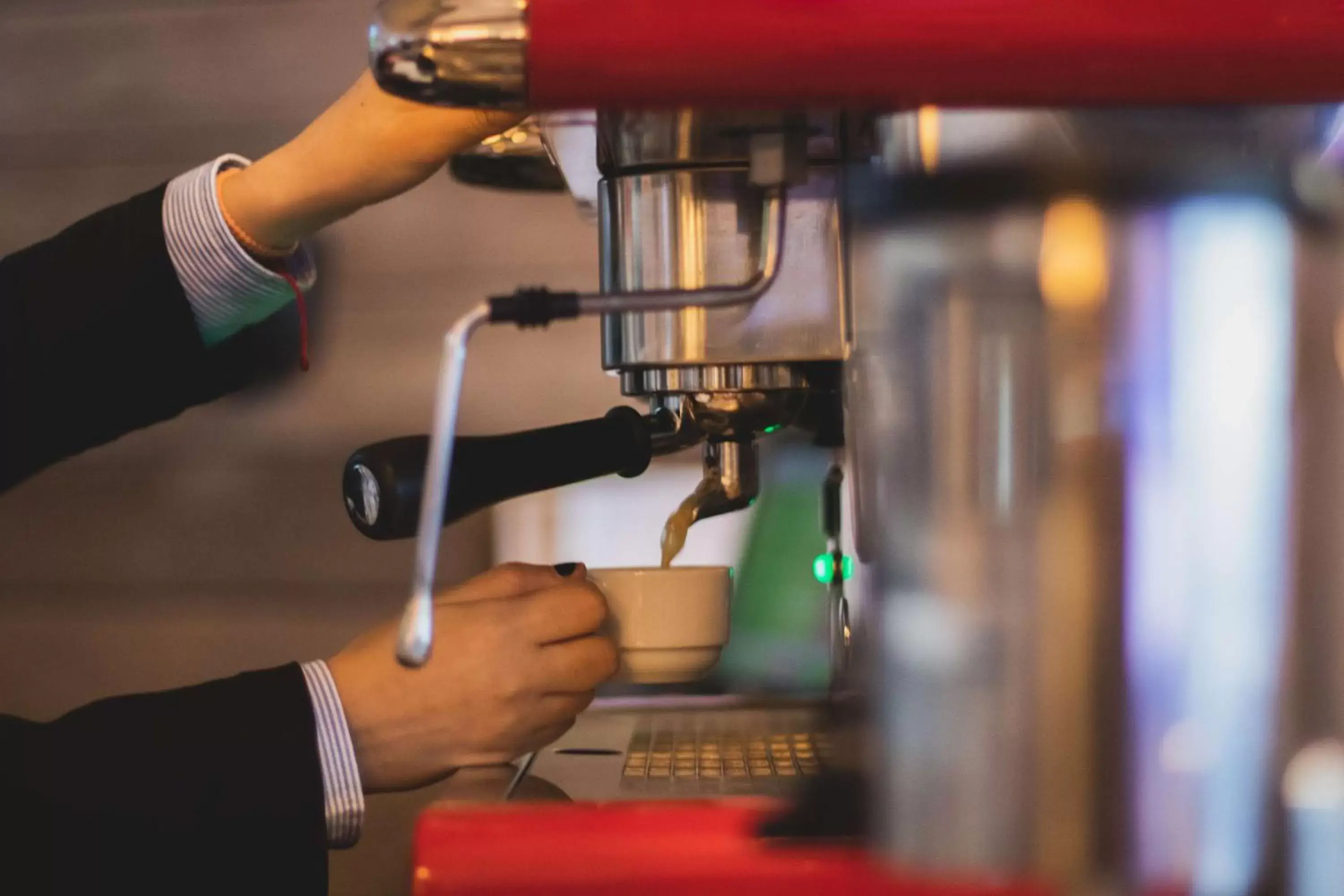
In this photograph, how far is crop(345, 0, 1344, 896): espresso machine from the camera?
0.37 metres

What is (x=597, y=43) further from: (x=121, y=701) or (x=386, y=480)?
(x=121, y=701)

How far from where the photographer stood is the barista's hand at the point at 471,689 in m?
0.55

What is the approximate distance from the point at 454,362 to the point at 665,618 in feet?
0.72

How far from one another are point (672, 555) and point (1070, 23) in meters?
0.36

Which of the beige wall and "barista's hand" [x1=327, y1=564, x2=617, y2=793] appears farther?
the beige wall

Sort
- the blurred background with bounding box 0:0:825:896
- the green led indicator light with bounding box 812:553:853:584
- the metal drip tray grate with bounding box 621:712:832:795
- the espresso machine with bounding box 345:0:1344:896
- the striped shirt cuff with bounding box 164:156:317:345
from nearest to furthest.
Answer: the espresso machine with bounding box 345:0:1344:896, the metal drip tray grate with bounding box 621:712:832:795, the green led indicator light with bounding box 812:553:853:584, the striped shirt cuff with bounding box 164:156:317:345, the blurred background with bounding box 0:0:825:896

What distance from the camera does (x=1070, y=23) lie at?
14.6 inches

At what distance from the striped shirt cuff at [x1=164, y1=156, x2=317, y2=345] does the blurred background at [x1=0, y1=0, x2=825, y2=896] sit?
0.18m

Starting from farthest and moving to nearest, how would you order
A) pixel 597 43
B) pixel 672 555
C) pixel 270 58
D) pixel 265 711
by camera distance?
1. pixel 270 58
2. pixel 672 555
3. pixel 265 711
4. pixel 597 43

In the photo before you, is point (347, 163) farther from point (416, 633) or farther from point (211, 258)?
point (416, 633)

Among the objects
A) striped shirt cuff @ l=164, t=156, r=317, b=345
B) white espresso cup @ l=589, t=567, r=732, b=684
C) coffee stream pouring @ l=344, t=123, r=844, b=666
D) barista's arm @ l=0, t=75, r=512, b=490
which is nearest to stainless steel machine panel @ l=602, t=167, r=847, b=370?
coffee stream pouring @ l=344, t=123, r=844, b=666

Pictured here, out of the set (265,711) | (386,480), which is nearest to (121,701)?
(265,711)

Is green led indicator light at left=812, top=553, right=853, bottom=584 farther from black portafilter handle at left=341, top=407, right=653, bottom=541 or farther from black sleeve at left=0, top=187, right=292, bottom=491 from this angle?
black sleeve at left=0, top=187, right=292, bottom=491

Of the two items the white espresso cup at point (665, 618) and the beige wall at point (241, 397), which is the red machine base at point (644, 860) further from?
the beige wall at point (241, 397)
